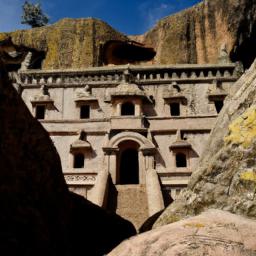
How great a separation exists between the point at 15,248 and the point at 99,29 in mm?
32932

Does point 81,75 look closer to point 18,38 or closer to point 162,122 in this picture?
point 162,122

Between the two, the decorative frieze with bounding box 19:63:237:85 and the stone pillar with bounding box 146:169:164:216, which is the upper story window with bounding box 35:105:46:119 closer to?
the decorative frieze with bounding box 19:63:237:85

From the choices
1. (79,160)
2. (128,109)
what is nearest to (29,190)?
(79,160)

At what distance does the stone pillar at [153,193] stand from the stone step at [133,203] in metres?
0.41

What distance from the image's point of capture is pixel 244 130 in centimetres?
811

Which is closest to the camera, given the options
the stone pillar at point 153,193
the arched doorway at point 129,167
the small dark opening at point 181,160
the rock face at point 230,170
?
the rock face at point 230,170

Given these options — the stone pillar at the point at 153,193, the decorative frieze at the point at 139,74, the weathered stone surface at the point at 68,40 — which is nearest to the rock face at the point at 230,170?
the stone pillar at the point at 153,193

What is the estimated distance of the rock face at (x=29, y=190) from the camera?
6.53 metres

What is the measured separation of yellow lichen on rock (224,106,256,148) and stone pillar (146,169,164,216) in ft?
36.2

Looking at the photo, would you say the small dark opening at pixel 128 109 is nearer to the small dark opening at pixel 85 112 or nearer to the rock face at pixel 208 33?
the small dark opening at pixel 85 112

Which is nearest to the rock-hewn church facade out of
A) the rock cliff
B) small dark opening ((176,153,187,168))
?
small dark opening ((176,153,187,168))

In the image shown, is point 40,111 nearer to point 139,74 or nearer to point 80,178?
point 80,178

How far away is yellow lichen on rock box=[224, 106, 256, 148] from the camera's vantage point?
25.9 ft

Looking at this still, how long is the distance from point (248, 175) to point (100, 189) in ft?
48.2
